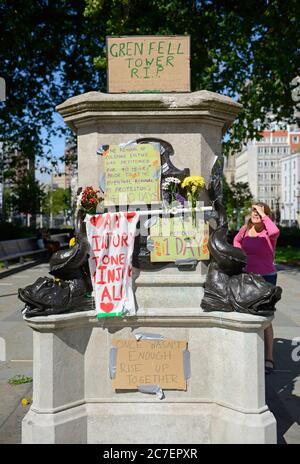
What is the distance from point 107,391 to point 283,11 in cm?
1482

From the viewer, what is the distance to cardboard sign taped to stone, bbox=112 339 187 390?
388 centimetres

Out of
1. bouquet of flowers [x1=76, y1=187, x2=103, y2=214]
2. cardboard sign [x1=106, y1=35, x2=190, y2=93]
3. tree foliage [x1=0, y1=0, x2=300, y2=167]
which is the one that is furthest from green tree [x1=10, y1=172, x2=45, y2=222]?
bouquet of flowers [x1=76, y1=187, x2=103, y2=214]

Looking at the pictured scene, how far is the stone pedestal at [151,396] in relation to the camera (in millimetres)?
3617

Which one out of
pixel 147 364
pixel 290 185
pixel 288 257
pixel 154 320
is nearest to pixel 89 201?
pixel 154 320

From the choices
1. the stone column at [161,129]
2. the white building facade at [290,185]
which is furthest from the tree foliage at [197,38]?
the white building facade at [290,185]

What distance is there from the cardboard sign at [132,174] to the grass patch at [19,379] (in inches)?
103

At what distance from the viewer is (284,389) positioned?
5.24 meters

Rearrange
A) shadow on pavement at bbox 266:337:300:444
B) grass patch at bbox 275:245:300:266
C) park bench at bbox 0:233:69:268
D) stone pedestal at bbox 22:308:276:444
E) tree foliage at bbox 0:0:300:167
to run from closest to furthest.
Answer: stone pedestal at bbox 22:308:276:444
shadow on pavement at bbox 266:337:300:444
tree foliage at bbox 0:0:300:167
grass patch at bbox 275:245:300:266
park bench at bbox 0:233:69:268

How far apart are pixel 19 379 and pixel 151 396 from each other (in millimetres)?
2257

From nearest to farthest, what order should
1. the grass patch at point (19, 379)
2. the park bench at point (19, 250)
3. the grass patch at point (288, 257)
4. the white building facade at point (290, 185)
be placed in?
the grass patch at point (19, 379)
the grass patch at point (288, 257)
the park bench at point (19, 250)
the white building facade at point (290, 185)

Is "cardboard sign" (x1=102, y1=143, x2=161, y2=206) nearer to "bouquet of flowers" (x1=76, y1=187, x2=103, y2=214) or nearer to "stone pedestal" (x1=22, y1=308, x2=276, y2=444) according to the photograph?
"bouquet of flowers" (x1=76, y1=187, x2=103, y2=214)

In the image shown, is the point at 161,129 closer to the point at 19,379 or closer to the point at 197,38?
the point at 19,379

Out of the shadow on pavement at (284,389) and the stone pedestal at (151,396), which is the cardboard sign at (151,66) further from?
the shadow on pavement at (284,389)

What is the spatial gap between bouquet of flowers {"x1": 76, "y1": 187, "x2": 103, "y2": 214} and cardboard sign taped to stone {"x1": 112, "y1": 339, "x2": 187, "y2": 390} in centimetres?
104
